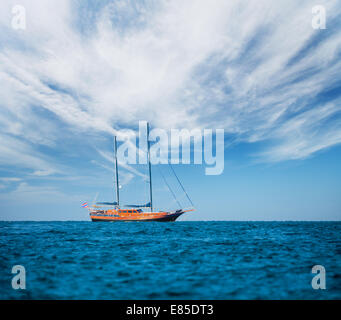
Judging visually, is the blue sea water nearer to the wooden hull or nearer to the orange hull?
the wooden hull

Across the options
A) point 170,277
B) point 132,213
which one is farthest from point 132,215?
point 170,277

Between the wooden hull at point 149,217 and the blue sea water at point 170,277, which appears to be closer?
the blue sea water at point 170,277

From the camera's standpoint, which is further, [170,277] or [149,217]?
[149,217]

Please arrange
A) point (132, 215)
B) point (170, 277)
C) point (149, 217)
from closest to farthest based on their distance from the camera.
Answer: point (170, 277)
point (149, 217)
point (132, 215)

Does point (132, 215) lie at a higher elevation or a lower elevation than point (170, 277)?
lower

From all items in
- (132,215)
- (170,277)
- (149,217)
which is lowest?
(149,217)

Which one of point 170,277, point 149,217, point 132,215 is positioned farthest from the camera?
point 132,215

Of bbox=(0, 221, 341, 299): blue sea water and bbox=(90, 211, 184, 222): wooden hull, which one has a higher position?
bbox=(0, 221, 341, 299): blue sea water

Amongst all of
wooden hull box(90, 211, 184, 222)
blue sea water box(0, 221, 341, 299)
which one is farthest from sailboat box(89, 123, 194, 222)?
blue sea water box(0, 221, 341, 299)

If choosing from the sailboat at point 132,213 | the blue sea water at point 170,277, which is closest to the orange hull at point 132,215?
the sailboat at point 132,213

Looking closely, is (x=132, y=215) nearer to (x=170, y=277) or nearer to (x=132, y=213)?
(x=132, y=213)

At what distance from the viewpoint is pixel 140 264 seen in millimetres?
10852

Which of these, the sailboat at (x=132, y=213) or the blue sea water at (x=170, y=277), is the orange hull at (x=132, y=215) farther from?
the blue sea water at (x=170, y=277)
